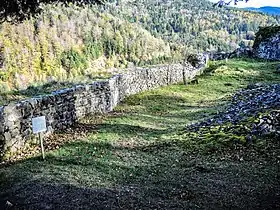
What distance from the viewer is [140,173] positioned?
26.2 feet

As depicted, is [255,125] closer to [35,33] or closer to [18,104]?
[18,104]

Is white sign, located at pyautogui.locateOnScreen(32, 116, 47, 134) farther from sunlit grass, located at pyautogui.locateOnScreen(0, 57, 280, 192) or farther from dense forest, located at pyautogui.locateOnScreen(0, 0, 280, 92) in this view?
dense forest, located at pyautogui.locateOnScreen(0, 0, 280, 92)

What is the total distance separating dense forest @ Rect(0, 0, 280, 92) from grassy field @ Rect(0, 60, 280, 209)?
60275mm

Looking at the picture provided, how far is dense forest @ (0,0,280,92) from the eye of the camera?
95312mm

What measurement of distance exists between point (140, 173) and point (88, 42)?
120 meters

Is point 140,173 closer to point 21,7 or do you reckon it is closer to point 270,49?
point 21,7

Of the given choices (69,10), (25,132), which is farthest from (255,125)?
(69,10)

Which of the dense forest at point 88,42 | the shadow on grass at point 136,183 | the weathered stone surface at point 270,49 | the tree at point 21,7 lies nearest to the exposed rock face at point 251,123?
the shadow on grass at point 136,183

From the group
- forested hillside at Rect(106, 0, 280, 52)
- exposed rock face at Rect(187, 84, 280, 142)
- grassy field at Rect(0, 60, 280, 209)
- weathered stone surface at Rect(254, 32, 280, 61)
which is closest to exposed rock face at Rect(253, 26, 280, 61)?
weathered stone surface at Rect(254, 32, 280, 61)

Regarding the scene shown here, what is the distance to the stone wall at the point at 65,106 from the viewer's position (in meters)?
9.28

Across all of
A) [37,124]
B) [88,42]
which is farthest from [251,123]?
[88,42]

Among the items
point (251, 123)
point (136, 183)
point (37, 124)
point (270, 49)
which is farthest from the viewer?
point (270, 49)

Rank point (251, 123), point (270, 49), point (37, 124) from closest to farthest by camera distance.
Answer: point (37, 124)
point (251, 123)
point (270, 49)

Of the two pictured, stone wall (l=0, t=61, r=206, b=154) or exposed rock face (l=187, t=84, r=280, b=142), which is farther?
exposed rock face (l=187, t=84, r=280, b=142)
